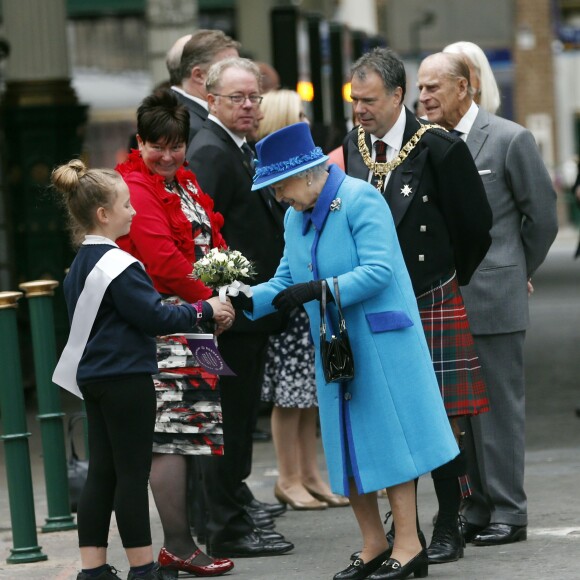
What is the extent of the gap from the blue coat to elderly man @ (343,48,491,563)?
0.40m

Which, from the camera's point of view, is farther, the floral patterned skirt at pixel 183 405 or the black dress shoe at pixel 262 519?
the black dress shoe at pixel 262 519

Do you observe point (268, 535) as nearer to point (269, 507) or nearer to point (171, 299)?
point (269, 507)

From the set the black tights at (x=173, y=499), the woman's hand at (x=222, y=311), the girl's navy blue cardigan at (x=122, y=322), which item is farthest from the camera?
the black tights at (x=173, y=499)

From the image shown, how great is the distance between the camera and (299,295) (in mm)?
5703

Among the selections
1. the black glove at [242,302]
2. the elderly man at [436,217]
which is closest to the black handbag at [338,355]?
the black glove at [242,302]

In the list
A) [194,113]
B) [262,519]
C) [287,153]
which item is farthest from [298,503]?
[287,153]

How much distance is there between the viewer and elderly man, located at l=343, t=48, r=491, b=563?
621 cm

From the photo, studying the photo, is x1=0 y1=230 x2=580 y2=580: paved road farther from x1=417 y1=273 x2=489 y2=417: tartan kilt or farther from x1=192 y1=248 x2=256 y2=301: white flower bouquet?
x1=192 y1=248 x2=256 y2=301: white flower bouquet

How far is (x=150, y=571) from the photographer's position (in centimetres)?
581

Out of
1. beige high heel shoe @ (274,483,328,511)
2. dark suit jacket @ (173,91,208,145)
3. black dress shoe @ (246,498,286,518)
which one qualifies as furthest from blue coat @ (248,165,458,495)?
beige high heel shoe @ (274,483,328,511)

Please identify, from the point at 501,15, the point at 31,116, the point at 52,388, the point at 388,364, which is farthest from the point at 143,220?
the point at 501,15

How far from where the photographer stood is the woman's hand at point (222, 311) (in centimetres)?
593

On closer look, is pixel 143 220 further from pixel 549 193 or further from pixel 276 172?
pixel 549 193

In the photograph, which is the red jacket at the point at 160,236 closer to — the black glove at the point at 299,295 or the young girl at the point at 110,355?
the young girl at the point at 110,355
